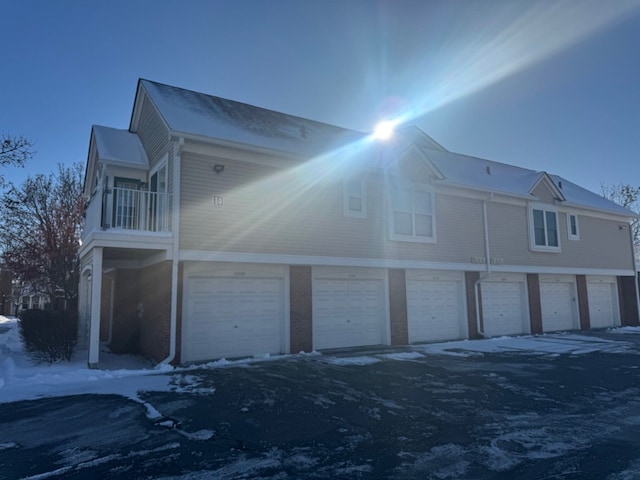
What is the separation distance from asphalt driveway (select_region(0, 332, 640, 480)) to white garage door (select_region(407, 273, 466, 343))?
5.54m

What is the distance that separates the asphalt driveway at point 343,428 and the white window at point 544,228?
9.74m

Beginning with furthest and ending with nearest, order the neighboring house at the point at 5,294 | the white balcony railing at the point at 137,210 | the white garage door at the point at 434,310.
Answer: the neighboring house at the point at 5,294 < the white garage door at the point at 434,310 < the white balcony railing at the point at 137,210

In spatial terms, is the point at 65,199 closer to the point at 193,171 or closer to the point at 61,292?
the point at 61,292

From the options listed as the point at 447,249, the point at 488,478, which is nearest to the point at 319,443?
the point at 488,478

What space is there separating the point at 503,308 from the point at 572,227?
239 inches

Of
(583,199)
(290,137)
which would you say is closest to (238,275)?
(290,137)

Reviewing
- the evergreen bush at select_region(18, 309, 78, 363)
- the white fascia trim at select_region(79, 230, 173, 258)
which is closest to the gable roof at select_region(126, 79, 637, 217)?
the white fascia trim at select_region(79, 230, 173, 258)

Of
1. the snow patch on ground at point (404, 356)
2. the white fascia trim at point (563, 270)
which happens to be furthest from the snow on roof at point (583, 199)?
the snow patch on ground at point (404, 356)

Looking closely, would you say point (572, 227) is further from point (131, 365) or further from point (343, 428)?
point (131, 365)

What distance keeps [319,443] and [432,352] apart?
8.67 meters

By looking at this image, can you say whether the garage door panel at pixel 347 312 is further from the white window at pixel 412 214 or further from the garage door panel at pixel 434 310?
the white window at pixel 412 214

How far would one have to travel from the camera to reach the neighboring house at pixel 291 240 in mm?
11367

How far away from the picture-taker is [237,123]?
13.5 meters

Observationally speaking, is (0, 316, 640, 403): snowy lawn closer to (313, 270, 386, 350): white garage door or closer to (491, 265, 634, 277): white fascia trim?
(313, 270, 386, 350): white garage door
